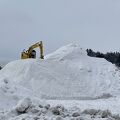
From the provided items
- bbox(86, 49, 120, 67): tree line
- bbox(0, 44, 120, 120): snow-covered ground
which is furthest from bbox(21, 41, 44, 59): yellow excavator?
bbox(86, 49, 120, 67): tree line

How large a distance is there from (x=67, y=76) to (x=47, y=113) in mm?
16215

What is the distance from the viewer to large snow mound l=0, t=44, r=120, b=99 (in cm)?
2619

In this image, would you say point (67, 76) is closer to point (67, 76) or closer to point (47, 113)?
point (67, 76)

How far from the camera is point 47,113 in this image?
12719mm

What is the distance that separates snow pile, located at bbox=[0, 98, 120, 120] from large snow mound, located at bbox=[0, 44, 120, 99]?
10.9 meters

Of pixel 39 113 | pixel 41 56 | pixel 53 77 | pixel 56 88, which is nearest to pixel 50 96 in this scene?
pixel 56 88

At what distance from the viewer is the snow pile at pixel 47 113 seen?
1223 centimetres

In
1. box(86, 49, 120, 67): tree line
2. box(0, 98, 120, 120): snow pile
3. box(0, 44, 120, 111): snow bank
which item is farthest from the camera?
box(86, 49, 120, 67): tree line

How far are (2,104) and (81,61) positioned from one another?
1807 cm

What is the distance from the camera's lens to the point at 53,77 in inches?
1113

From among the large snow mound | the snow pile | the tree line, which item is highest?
the tree line

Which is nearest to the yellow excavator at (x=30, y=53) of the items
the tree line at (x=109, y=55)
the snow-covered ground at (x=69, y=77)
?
the snow-covered ground at (x=69, y=77)

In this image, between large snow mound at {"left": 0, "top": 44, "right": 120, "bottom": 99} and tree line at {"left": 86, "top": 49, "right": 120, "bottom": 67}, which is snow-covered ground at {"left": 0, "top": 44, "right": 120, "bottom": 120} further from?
tree line at {"left": 86, "top": 49, "right": 120, "bottom": 67}

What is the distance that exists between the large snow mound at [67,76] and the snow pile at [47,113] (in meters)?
10.9
